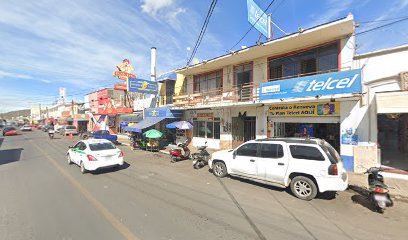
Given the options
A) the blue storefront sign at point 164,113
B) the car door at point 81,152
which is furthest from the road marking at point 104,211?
the blue storefront sign at point 164,113

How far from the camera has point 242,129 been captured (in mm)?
15016

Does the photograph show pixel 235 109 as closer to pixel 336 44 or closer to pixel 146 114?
pixel 336 44

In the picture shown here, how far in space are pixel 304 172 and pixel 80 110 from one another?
51.9 meters

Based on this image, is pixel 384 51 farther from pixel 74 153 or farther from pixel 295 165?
pixel 74 153

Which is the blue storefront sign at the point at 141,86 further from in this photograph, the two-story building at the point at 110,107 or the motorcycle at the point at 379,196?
the motorcycle at the point at 379,196

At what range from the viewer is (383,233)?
464 cm

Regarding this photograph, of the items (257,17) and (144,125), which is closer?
(257,17)

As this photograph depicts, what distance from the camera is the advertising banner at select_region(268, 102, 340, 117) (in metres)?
10.3

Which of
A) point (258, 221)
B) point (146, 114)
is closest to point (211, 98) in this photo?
point (146, 114)

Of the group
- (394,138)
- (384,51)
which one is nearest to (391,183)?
(384,51)

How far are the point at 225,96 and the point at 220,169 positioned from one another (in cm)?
768

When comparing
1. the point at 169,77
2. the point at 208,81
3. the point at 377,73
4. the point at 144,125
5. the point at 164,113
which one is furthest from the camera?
the point at 169,77

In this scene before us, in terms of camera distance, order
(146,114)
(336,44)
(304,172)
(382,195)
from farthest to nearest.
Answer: (146,114) < (336,44) < (304,172) < (382,195)

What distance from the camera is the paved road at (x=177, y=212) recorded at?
4.57 meters
